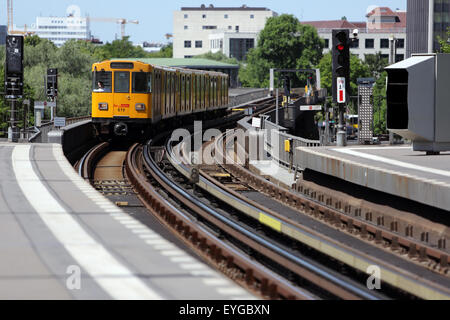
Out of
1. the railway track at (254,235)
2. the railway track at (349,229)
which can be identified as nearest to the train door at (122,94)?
the railway track at (254,235)

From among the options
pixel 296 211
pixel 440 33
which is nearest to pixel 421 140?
pixel 296 211

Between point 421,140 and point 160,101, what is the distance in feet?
55.6

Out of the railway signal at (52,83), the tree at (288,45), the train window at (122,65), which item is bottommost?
the railway signal at (52,83)

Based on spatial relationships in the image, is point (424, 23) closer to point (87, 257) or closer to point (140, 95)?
point (140, 95)

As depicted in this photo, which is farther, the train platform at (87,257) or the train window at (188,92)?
the train window at (188,92)

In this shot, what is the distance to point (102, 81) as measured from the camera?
32281 millimetres

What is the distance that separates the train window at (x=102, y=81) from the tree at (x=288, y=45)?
94117mm

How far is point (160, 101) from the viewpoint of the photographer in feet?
115

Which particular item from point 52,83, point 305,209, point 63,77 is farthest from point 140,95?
point 63,77

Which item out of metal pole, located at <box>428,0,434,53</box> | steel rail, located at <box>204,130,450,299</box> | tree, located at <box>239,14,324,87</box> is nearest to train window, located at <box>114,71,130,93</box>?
steel rail, located at <box>204,130,450,299</box>

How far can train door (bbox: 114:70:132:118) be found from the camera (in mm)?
31844

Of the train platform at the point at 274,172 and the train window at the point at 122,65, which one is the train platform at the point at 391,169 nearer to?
the train platform at the point at 274,172

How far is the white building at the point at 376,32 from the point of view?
14462cm

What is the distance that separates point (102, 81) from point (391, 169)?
17.5m
